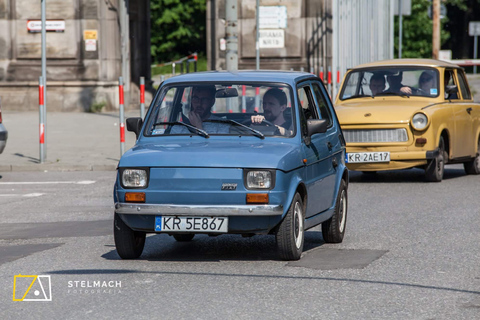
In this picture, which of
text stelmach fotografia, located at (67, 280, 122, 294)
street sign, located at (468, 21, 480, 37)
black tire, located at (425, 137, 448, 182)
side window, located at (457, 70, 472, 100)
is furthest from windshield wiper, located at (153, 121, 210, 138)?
street sign, located at (468, 21, 480, 37)

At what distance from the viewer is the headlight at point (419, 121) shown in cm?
1438

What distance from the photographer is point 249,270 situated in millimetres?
7598

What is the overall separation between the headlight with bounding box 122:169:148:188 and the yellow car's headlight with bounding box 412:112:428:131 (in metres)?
7.25

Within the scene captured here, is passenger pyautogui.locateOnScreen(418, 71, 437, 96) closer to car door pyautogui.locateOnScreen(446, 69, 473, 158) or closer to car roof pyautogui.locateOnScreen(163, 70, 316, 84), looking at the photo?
car door pyautogui.locateOnScreen(446, 69, 473, 158)

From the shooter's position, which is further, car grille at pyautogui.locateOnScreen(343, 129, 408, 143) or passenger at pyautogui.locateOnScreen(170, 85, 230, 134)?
car grille at pyautogui.locateOnScreen(343, 129, 408, 143)

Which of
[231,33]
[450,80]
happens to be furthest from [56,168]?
[450,80]

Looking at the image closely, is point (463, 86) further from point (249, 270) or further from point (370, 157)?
point (249, 270)

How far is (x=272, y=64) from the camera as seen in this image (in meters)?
31.8

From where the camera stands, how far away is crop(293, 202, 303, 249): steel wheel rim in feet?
26.3

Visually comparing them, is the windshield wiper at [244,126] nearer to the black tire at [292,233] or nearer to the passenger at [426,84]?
the black tire at [292,233]

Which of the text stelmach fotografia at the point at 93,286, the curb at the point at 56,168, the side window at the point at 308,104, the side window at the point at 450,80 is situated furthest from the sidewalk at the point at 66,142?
the text stelmach fotografia at the point at 93,286

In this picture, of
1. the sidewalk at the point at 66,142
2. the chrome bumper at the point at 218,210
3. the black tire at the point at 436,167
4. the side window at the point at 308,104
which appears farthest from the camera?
the sidewalk at the point at 66,142

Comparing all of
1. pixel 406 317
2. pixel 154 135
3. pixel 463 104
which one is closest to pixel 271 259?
pixel 154 135

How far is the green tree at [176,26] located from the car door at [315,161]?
65.5 metres
